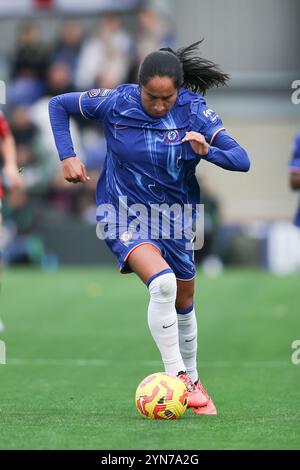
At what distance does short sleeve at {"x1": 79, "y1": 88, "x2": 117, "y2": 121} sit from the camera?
7078 millimetres

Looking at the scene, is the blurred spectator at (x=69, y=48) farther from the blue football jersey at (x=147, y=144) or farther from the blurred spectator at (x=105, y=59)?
the blue football jersey at (x=147, y=144)

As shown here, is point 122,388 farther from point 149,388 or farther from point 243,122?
point 243,122

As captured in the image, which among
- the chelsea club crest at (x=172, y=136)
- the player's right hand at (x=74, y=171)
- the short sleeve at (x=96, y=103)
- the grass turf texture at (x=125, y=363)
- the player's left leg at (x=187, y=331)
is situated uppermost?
the short sleeve at (x=96, y=103)

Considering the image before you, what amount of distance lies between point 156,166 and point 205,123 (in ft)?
1.27

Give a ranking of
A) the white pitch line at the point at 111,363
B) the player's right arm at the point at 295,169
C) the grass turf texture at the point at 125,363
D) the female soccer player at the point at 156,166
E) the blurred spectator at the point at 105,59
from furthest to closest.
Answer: the blurred spectator at the point at 105,59, the player's right arm at the point at 295,169, the white pitch line at the point at 111,363, the female soccer player at the point at 156,166, the grass turf texture at the point at 125,363

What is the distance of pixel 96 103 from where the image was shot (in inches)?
279

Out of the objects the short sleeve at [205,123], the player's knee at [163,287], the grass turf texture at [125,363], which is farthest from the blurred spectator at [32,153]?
the player's knee at [163,287]

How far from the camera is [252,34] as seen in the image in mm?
25891

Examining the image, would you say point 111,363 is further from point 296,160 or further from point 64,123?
point 64,123

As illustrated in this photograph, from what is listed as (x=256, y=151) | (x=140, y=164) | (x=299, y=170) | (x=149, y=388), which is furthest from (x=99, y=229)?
(x=256, y=151)

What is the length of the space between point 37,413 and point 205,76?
2358mm

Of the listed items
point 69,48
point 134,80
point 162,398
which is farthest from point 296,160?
point 69,48

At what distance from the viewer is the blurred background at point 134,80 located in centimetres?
1970

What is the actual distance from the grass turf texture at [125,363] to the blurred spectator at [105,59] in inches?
176
